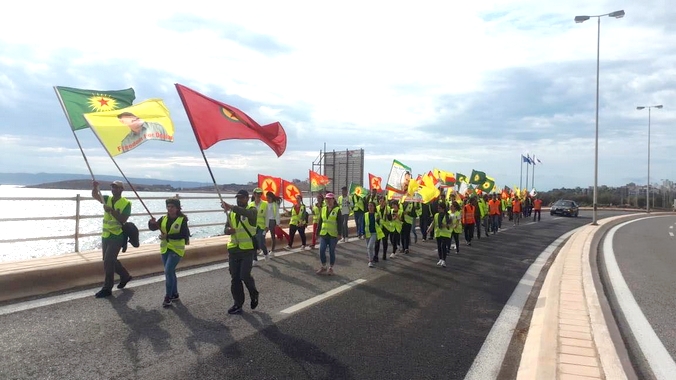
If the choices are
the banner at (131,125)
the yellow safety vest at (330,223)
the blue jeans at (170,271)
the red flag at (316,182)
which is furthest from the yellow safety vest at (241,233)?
the red flag at (316,182)

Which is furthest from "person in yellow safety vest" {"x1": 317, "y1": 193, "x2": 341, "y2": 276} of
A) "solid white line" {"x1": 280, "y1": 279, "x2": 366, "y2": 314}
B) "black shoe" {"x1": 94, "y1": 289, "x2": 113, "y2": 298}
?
"black shoe" {"x1": 94, "y1": 289, "x2": 113, "y2": 298}

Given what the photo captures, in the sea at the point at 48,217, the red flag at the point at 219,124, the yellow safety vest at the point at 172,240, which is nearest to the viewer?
the red flag at the point at 219,124

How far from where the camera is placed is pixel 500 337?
6.23 m

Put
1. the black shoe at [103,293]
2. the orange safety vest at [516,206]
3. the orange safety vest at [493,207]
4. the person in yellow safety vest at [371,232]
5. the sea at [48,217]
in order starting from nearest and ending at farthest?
1. the black shoe at [103,293]
2. the sea at [48,217]
3. the person in yellow safety vest at [371,232]
4. the orange safety vest at [493,207]
5. the orange safety vest at [516,206]

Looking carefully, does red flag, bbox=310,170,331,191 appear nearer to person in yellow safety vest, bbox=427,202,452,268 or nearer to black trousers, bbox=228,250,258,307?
person in yellow safety vest, bbox=427,202,452,268

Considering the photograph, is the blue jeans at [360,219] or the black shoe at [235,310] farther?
the blue jeans at [360,219]

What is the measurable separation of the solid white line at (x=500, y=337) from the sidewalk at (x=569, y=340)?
0.26 m

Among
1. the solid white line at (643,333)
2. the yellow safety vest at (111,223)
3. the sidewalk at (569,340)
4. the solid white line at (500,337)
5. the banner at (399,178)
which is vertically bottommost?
the solid white line at (500,337)

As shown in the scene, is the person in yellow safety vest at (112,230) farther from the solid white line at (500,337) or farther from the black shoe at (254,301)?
the solid white line at (500,337)

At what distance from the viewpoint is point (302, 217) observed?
1452 centimetres

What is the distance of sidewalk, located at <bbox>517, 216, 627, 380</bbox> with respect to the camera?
4.47m

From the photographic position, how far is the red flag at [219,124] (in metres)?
7.04

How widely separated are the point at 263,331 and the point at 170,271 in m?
2.01

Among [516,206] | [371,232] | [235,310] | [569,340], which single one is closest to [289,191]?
[371,232]
